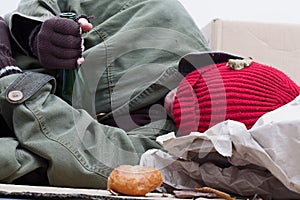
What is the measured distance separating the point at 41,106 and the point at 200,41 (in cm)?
37

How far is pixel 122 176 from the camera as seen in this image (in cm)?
39

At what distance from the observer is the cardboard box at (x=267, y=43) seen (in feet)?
3.78

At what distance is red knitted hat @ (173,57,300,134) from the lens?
53 cm

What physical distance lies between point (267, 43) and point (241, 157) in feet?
2.65

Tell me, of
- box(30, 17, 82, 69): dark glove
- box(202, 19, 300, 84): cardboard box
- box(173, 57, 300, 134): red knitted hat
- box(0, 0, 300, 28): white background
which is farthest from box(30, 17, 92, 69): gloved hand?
box(0, 0, 300, 28): white background

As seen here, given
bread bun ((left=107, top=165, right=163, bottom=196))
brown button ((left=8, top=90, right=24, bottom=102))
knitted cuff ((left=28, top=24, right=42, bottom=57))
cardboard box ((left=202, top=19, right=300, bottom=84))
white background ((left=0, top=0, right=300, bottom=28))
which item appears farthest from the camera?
white background ((left=0, top=0, right=300, bottom=28))

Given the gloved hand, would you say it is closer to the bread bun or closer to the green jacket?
the green jacket

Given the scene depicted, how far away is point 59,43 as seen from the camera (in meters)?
0.59

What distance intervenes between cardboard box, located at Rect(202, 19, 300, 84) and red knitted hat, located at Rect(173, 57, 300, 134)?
21.4 inches

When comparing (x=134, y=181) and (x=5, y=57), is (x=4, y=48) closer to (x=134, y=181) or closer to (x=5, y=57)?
(x=5, y=57)

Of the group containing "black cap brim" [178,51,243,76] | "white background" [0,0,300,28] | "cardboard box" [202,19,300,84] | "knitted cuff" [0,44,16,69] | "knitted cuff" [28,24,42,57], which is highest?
"knitted cuff" [28,24,42,57]

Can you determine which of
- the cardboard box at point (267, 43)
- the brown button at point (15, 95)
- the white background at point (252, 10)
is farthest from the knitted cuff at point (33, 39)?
the white background at point (252, 10)

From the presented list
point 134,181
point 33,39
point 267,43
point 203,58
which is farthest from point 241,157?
point 267,43

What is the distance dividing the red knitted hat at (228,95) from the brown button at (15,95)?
0.70 feet
